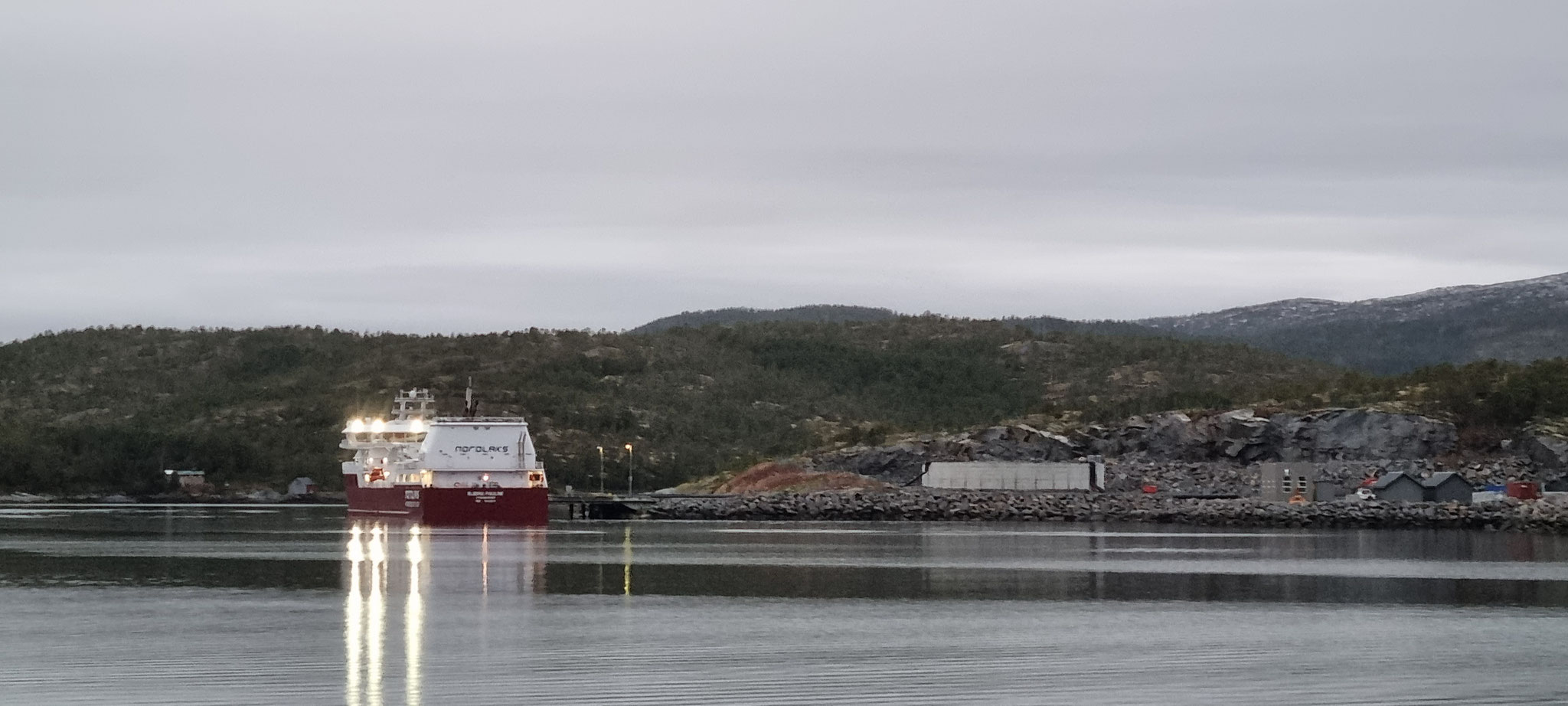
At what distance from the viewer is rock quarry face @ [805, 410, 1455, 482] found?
97500 millimetres

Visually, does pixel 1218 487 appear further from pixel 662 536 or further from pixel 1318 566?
pixel 1318 566

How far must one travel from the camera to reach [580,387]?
515 feet

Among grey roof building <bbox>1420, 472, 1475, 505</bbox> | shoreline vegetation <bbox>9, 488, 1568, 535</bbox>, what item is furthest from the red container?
shoreline vegetation <bbox>9, 488, 1568, 535</bbox>

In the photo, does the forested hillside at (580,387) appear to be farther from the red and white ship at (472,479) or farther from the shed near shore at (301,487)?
the red and white ship at (472,479)

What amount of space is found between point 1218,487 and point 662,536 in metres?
38.6

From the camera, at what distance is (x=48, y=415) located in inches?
6378

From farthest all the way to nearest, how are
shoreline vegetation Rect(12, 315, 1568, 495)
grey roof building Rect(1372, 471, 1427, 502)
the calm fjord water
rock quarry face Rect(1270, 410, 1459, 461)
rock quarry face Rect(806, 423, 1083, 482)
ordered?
shoreline vegetation Rect(12, 315, 1568, 495) → rock quarry face Rect(806, 423, 1083, 482) → rock quarry face Rect(1270, 410, 1459, 461) → grey roof building Rect(1372, 471, 1427, 502) → the calm fjord water

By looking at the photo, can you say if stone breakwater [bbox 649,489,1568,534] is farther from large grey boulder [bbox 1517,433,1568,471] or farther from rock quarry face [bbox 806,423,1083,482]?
large grey boulder [bbox 1517,433,1568,471]

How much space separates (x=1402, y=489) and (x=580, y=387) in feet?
279

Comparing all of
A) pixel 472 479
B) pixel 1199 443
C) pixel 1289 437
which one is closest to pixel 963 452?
pixel 1199 443

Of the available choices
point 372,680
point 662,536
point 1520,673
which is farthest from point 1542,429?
point 372,680

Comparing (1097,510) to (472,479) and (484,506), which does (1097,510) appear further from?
(472,479)

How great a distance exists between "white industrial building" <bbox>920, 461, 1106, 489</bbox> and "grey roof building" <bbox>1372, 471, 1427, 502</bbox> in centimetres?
1646

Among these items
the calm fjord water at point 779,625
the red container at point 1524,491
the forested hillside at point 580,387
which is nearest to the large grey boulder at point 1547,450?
the red container at point 1524,491
